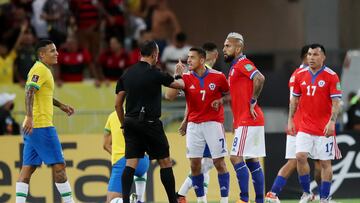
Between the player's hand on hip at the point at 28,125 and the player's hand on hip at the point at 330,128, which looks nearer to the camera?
the player's hand on hip at the point at 28,125

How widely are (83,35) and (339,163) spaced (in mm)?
7800

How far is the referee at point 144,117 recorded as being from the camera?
15.5 metres

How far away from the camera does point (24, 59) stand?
922 inches

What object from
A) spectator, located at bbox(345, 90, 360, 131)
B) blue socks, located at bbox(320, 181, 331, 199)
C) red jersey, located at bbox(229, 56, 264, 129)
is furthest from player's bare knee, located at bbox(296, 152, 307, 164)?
spectator, located at bbox(345, 90, 360, 131)

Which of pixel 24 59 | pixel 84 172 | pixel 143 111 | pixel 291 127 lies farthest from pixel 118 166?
pixel 24 59

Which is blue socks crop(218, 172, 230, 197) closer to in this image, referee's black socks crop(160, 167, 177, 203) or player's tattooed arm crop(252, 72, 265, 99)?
player's tattooed arm crop(252, 72, 265, 99)

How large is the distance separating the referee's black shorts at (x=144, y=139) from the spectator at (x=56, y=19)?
9.25 m

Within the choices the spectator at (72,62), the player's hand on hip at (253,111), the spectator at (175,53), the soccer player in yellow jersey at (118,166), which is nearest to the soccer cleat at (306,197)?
the player's hand on hip at (253,111)

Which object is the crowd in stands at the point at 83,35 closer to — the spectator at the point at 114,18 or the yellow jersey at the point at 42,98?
the spectator at the point at 114,18

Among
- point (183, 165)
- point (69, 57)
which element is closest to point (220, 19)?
point (69, 57)

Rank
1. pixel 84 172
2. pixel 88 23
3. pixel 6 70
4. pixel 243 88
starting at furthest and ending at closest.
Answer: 1. pixel 88 23
2. pixel 6 70
3. pixel 84 172
4. pixel 243 88

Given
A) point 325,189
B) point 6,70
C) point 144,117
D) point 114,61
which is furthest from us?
point 114,61

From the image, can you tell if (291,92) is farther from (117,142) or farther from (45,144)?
(45,144)

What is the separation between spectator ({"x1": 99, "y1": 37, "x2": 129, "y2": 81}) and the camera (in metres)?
24.3
